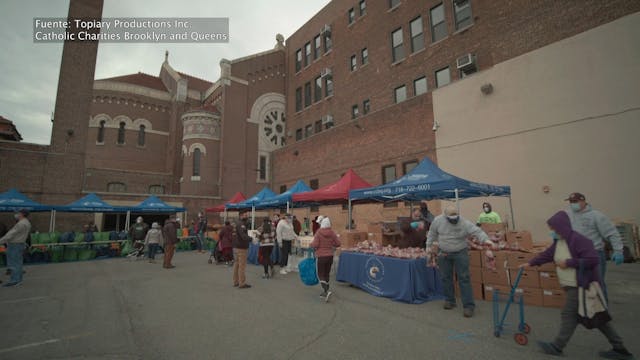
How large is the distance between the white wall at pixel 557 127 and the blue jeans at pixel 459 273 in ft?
27.8

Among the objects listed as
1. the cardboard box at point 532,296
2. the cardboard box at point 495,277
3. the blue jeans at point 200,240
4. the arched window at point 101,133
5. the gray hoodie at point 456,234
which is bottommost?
the cardboard box at point 532,296

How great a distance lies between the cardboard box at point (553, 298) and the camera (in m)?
5.84

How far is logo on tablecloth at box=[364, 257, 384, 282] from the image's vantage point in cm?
715

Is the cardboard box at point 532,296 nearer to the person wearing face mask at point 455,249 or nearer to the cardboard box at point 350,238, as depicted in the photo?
the person wearing face mask at point 455,249

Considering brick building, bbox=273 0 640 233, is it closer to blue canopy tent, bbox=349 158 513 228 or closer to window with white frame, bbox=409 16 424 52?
window with white frame, bbox=409 16 424 52

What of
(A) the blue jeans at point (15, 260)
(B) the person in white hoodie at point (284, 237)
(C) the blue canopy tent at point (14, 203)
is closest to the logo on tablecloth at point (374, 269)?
(B) the person in white hoodie at point (284, 237)

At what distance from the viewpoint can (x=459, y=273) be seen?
5.71 m

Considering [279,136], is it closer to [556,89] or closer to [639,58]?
[556,89]

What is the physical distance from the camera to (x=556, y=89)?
11.9 m

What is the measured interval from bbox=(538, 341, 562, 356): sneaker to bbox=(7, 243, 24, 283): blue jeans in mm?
12377

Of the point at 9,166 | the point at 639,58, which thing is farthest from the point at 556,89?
the point at 9,166

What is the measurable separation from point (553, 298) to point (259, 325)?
564 cm

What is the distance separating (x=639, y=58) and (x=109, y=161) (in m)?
37.9

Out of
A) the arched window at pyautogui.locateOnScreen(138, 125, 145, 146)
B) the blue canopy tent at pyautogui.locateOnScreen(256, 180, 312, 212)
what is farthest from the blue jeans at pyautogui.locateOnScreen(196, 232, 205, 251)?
the arched window at pyautogui.locateOnScreen(138, 125, 145, 146)
